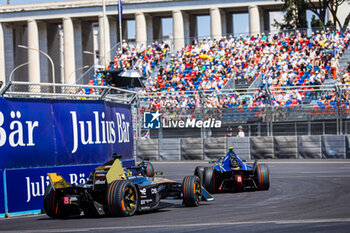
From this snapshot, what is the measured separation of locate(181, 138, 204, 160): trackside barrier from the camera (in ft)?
104

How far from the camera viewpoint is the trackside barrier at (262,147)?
98.9 ft

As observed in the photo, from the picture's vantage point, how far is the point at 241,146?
3064 centimetres

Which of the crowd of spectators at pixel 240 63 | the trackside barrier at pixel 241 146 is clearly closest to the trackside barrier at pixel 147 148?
the crowd of spectators at pixel 240 63

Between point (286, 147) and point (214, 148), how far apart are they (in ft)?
10.8

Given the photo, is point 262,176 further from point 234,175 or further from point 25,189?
point 25,189

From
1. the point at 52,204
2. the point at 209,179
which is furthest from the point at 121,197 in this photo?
the point at 209,179

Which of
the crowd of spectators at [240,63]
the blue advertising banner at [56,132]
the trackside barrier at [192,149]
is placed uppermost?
the crowd of spectators at [240,63]

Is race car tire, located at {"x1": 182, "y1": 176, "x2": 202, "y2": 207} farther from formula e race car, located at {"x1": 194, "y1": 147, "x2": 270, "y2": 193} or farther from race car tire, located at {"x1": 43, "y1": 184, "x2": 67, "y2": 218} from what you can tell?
formula e race car, located at {"x1": 194, "y1": 147, "x2": 270, "y2": 193}

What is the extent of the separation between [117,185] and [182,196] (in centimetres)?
200

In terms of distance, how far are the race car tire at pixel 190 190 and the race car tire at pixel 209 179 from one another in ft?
9.92

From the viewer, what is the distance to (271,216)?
11484 mm

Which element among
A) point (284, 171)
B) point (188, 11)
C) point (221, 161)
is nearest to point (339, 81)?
point (284, 171)

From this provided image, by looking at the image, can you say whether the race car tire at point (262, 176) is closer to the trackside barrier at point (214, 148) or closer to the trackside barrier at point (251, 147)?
the trackside barrier at point (251, 147)

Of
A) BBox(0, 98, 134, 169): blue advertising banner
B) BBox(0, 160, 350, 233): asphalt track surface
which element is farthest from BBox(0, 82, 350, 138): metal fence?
BBox(0, 160, 350, 233): asphalt track surface
